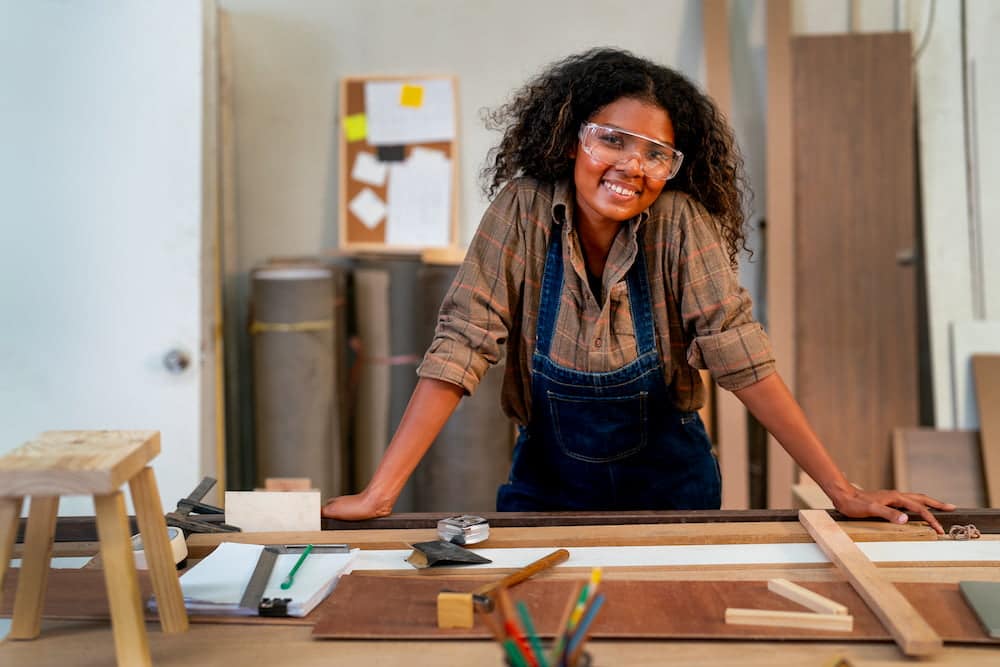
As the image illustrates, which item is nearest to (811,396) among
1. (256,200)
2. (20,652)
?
(256,200)

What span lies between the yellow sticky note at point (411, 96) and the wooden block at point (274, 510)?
251cm

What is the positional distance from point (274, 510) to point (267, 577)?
299 mm

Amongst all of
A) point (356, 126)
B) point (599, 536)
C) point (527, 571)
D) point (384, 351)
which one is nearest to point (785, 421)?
point (599, 536)

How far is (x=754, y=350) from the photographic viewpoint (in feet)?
6.19

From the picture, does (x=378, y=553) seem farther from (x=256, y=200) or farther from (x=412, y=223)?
(x=256, y=200)

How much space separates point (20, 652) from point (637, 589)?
2.72ft

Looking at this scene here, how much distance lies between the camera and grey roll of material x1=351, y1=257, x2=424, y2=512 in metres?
3.77

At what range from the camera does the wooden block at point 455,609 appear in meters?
1.24

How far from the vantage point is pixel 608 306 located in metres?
2.00

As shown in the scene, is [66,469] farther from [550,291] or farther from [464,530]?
[550,291]

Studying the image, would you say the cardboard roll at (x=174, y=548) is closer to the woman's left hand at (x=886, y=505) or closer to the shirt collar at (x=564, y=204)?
the shirt collar at (x=564, y=204)

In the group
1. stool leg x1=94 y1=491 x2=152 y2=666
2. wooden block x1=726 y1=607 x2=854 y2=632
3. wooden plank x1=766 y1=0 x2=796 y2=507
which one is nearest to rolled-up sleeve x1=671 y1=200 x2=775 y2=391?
wooden block x1=726 y1=607 x2=854 y2=632

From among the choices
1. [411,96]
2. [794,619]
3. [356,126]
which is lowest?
[794,619]

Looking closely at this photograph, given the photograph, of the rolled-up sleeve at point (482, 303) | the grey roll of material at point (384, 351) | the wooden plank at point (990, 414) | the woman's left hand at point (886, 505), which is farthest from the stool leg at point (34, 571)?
the wooden plank at point (990, 414)
